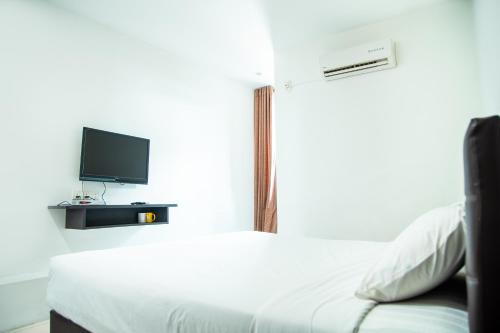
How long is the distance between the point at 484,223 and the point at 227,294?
2.34ft

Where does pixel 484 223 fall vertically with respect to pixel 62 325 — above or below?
above

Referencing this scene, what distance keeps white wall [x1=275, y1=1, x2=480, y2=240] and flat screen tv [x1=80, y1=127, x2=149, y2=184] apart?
1.55 meters

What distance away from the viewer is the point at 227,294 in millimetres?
989

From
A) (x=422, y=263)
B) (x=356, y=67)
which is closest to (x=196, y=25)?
(x=356, y=67)

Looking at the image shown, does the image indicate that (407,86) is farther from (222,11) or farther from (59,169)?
(59,169)

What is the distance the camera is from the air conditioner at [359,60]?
9.50 ft

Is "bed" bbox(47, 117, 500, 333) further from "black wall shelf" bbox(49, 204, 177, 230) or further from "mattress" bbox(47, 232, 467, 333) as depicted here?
"black wall shelf" bbox(49, 204, 177, 230)

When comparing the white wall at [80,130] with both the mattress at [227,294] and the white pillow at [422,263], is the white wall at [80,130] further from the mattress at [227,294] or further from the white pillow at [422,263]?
the white pillow at [422,263]

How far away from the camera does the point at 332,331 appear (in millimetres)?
746

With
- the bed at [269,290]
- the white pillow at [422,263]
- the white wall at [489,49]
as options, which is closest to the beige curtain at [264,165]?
the white wall at [489,49]

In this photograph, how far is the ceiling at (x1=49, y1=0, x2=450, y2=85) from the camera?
2.85m

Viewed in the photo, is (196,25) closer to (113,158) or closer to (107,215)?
(113,158)

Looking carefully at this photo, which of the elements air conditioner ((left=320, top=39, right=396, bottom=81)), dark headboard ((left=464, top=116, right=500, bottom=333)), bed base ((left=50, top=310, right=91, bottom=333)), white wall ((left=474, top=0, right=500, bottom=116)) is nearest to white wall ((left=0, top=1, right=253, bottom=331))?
bed base ((left=50, top=310, right=91, bottom=333))

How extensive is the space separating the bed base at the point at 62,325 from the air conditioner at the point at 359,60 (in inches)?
115
